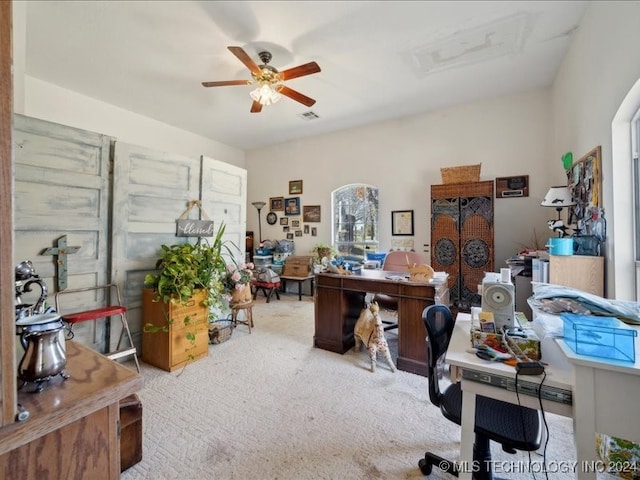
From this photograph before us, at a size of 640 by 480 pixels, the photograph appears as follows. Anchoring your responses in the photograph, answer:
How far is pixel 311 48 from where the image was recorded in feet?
10.2

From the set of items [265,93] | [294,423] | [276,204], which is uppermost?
[265,93]

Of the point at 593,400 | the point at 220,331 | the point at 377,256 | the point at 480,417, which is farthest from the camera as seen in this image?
the point at 377,256

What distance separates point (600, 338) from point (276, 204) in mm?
6026

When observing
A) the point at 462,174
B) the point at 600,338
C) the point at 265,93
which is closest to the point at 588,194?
the point at 462,174

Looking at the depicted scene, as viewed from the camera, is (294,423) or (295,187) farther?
(295,187)

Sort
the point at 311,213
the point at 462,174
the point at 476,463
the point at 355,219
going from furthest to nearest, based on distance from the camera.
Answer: the point at 311,213
the point at 355,219
the point at 462,174
the point at 476,463

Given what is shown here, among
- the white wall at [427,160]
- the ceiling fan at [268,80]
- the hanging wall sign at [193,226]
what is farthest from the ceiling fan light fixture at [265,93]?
the white wall at [427,160]

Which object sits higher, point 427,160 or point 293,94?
point 293,94

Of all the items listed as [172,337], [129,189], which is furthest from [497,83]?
[172,337]

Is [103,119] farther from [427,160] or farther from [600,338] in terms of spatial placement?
[600,338]

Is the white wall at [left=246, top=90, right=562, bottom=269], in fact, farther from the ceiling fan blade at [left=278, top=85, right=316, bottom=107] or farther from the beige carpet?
the beige carpet

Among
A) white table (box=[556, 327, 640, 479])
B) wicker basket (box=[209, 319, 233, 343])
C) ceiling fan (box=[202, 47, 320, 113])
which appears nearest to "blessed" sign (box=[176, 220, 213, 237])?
wicker basket (box=[209, 319, 233, 343])

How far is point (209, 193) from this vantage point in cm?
356

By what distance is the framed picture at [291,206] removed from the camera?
6281 millimetres
